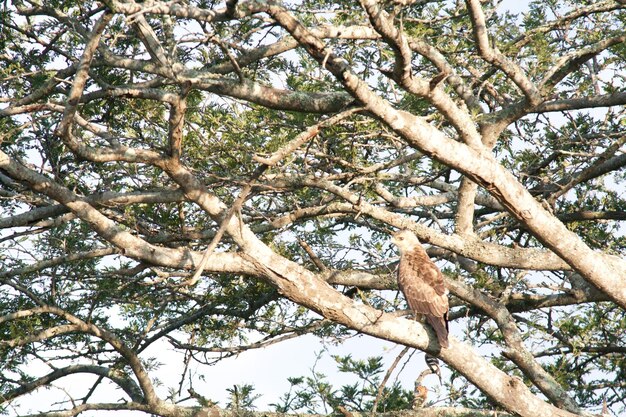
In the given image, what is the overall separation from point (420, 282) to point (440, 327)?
1241 millimetres

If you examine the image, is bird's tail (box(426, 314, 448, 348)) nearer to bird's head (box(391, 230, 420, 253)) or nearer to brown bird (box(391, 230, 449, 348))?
brown bird (box(391, 230, 449, 348))

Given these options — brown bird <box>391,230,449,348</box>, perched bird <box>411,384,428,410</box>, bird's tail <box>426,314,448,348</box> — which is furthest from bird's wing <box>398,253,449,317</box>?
perched bird <box>411,384,428,410</box>

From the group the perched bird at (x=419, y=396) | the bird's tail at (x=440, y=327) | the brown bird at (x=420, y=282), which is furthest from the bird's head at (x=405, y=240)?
the perched bird at (x=419, y=396)

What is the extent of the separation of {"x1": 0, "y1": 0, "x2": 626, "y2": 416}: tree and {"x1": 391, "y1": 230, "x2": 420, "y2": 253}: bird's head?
20 centimetres

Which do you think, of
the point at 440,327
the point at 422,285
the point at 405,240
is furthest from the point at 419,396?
the point at 405,240

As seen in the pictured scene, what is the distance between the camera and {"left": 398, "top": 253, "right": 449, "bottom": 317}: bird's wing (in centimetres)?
726

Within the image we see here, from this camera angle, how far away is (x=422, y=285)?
7.62 metres

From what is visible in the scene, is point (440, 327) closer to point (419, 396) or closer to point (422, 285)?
point (419, 396)

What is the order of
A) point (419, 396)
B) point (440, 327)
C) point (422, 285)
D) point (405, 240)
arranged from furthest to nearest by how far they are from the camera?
point (405, 240), point (422, 285), point (419, 396), point (440, 327)

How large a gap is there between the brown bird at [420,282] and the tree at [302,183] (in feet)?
0.62

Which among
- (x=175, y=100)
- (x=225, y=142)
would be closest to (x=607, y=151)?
(x=225, y=142)

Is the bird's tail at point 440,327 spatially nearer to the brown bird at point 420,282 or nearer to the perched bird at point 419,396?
the brown bird at point 420,282

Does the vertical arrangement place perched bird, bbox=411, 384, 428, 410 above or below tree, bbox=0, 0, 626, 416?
below

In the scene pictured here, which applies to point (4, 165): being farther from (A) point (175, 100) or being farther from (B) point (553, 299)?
(B) point (553, 299)
